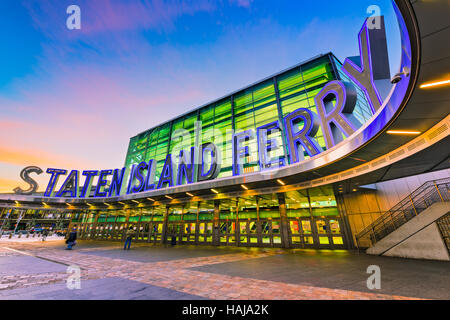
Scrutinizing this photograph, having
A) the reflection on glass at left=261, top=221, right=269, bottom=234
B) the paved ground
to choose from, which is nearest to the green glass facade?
the reflection on glass at left=261, top=221, right=269, bottom=234

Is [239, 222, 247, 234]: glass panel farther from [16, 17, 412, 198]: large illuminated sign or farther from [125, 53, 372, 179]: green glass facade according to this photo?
[125, 53, 372, 179]: green glass facade

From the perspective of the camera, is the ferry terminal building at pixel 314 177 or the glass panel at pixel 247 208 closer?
the ferry terminal building at pixel 314 177

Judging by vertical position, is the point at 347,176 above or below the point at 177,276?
above

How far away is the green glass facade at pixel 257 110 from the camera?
2012cm

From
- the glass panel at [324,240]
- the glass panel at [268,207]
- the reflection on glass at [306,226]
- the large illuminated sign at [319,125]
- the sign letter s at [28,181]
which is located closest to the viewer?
the large illuminated sign at [319,125]

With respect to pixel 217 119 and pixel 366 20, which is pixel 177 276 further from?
pixel 217 119

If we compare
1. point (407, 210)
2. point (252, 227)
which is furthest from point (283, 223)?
point (407, 210)

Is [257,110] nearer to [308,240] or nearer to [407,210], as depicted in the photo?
[308,240]

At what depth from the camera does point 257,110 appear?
23.2m

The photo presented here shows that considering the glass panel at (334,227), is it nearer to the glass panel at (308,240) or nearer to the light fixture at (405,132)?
the glass panel at (308,240)

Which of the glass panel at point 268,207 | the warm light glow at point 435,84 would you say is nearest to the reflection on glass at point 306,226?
the glass panel at point 268,207
